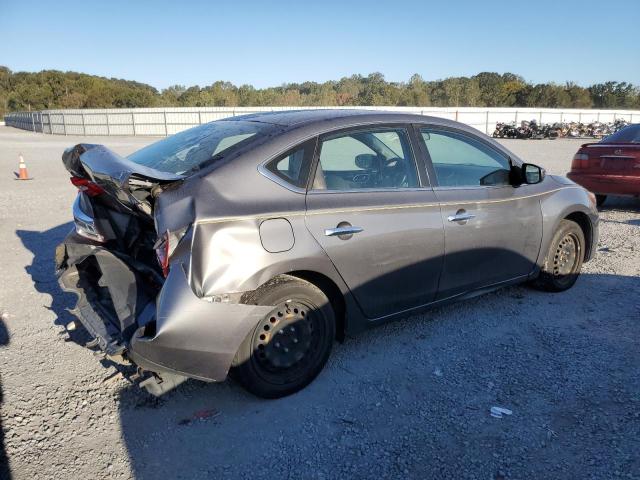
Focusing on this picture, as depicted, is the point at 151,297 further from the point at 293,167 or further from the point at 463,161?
the point at 463,161

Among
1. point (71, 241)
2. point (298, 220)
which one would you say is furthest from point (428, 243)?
point (71, 241)

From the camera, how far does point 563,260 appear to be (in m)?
4.95

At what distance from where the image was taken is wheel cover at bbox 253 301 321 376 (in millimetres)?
3082

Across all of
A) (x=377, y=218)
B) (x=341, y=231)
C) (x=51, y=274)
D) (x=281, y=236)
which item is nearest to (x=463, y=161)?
(x=377, y=218)

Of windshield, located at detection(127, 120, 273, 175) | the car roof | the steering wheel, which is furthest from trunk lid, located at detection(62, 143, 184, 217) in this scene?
the steering wheel

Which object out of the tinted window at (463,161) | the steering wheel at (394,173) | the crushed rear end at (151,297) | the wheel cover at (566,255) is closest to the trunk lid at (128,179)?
the crushed rear end at (151,297)

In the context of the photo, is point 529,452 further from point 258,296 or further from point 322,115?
point 322,115

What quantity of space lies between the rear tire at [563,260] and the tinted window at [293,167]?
9.05 feet

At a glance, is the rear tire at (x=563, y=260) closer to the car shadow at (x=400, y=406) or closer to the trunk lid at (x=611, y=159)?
the car shadow at (x=400, y=406)

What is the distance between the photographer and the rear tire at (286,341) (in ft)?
9.88

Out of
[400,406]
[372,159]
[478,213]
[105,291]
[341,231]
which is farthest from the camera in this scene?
[478,213]

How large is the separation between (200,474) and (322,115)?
8.15 ft

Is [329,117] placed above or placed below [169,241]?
above

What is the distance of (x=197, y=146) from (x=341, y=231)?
123 centimetres
